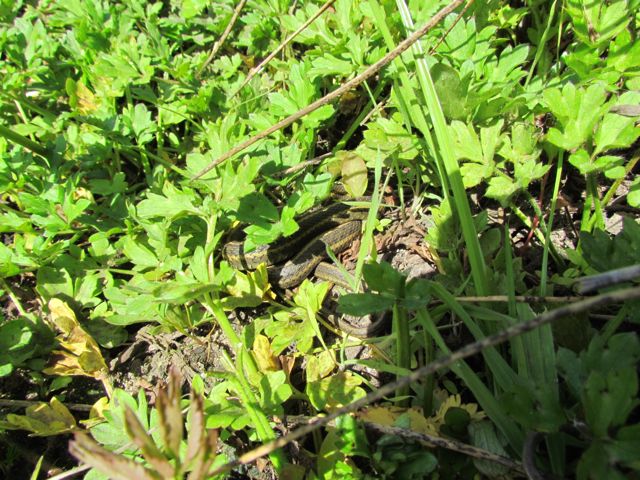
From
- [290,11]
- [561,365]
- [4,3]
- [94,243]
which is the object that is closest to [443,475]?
[561,365]

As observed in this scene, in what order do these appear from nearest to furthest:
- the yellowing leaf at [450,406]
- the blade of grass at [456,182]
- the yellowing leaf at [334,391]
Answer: the yellowing leaf at [450,406], the blade of grass at [456,182], the yellowing leaf at [334,391]

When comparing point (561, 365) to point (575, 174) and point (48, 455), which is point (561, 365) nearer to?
point (575, 174)

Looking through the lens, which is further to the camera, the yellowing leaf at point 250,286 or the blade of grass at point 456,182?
the yellowing leaf at point 250,286

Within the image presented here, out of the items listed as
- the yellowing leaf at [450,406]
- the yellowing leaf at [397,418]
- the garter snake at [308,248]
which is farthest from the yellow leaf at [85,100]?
the yellowing leaf at [450,406]

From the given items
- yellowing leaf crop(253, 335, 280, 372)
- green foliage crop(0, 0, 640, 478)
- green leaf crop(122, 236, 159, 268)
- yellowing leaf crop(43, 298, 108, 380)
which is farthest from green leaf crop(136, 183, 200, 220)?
→ yellowing leaf crop(43, 298, 108, 380)

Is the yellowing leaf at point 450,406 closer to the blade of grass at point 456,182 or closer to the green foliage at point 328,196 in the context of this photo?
the green foliage at point 328,196

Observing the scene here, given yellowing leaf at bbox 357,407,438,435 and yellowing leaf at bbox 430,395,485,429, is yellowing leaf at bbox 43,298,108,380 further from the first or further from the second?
yellowing leaf at bbox 430,395,485,429
